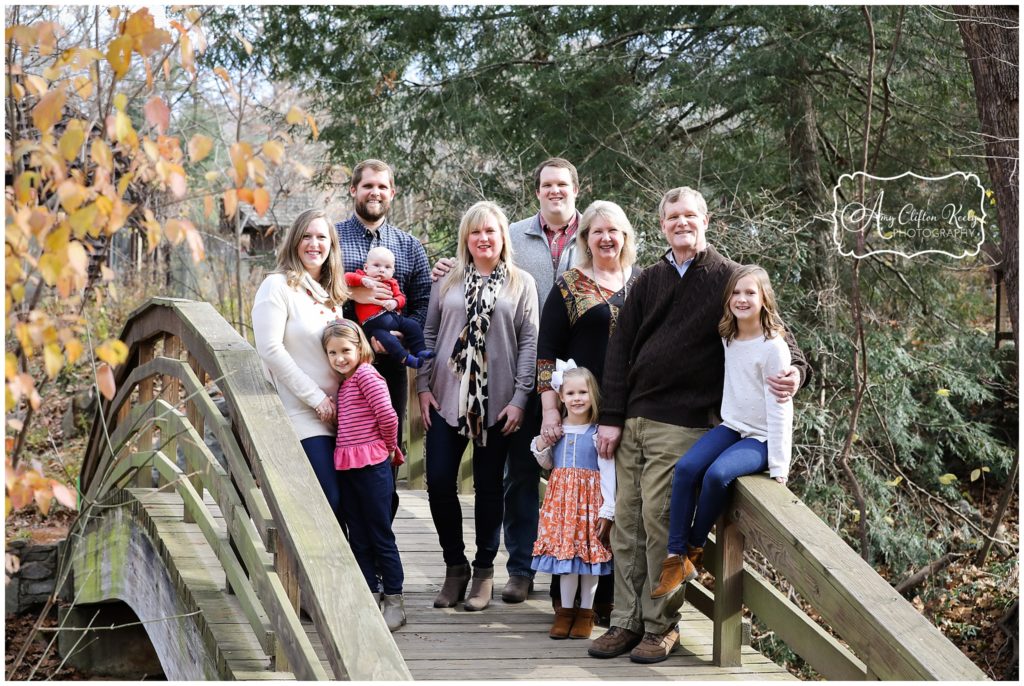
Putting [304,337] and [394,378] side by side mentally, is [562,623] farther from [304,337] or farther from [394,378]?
[304,337]

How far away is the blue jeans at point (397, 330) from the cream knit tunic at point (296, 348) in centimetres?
28

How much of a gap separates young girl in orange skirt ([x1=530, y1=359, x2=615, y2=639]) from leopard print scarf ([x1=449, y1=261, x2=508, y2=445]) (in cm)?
32

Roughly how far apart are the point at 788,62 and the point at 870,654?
6.36 meters

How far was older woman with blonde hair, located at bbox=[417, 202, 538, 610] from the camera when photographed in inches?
172

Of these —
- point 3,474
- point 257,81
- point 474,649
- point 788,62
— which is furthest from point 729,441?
point 257,81

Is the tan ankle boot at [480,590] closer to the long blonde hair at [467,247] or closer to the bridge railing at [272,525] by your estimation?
the bridge railing at [272,525]

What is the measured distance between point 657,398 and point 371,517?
1.25 meters

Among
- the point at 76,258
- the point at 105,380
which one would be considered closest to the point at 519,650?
the point at 105,380

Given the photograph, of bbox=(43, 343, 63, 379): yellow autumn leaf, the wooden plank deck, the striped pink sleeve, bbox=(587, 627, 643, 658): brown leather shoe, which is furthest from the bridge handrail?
bbox=(43, 343, 63, 379): yellow autumn leaf

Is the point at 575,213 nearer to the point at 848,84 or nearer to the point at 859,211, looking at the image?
the point at 859,211

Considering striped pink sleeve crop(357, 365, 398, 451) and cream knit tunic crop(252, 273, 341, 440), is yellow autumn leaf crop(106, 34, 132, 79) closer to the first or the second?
cream knit tunic crop(252, 273, 341, 440)

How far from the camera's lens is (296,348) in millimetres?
4109

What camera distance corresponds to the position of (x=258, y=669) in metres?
3.73

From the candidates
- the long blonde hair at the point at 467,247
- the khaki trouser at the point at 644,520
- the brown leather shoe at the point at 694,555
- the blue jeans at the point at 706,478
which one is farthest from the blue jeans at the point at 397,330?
the brown leather shoe at the point at 694,555
